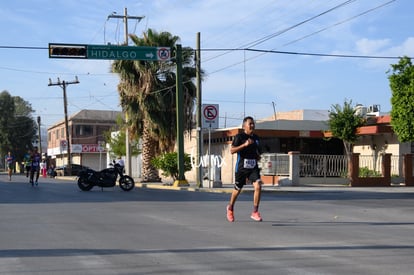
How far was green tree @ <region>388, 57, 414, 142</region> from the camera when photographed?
81.6 feet

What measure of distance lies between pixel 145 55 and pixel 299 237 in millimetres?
17676

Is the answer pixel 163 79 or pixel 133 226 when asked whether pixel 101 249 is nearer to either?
pixel 133 226

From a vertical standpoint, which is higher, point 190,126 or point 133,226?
point 190,126

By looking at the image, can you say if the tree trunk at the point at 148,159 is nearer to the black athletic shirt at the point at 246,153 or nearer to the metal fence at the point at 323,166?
the metal fence at the point at 323,166

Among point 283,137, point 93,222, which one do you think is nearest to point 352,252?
point 93,222

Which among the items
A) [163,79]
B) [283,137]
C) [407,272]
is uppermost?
[163,79]

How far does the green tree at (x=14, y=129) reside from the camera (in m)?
81.5

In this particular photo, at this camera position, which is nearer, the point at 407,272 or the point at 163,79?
the point at 407,272

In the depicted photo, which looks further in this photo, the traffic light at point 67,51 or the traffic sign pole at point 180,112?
the traffic sign pole at point 180,112

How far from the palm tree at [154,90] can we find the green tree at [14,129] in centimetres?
5430

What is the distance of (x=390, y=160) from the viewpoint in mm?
28891

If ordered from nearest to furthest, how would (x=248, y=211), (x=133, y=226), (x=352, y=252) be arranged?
(x=352, y=252)
(x=133, y=226)
(x=248, y=211)

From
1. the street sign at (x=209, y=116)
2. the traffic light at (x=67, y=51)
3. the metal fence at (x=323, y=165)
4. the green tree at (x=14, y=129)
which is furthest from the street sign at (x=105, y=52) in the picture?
the green tree at (x=14, y=129)

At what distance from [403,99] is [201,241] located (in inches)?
751
